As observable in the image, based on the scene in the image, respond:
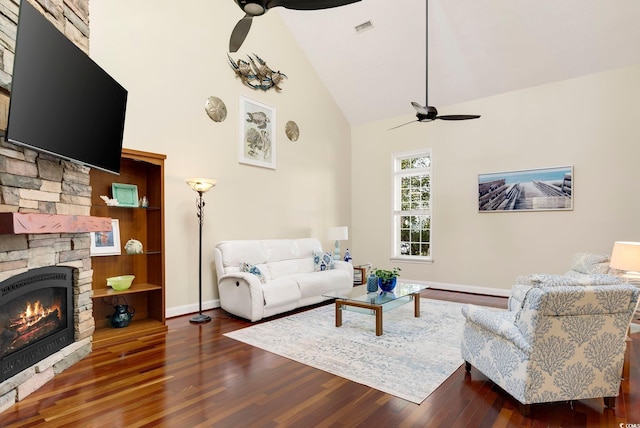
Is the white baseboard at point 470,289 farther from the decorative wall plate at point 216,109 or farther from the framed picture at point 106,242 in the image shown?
the framed picture at point 106,242

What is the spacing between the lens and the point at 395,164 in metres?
7.14

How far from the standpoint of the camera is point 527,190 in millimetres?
5602

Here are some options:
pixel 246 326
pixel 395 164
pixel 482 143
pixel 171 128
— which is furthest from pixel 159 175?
pixel 482 143

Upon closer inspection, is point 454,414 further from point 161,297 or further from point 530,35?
point 530,35

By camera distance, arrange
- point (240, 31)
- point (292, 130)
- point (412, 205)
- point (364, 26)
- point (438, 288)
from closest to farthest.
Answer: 1. point (240, 31)
2. point (364, 26)
3. point (292, 130)
4. point (438, 288)
5. point (412, 205)

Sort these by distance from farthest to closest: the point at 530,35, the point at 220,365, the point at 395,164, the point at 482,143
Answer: the point at 395,164, the point at 482,143, the point at 530,35, the point at 220,365

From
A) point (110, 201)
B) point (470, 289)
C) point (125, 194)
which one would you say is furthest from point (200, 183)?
point (470, 289)

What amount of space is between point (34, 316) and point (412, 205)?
601 cm

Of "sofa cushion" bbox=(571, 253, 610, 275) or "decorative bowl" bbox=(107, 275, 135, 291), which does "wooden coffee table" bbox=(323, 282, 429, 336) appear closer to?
"sofa cushion" bbox=(571, 253, 610, 275)

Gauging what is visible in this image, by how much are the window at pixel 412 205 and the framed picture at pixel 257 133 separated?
2669mm

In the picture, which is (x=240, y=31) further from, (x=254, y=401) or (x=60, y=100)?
(x=254, y=401)

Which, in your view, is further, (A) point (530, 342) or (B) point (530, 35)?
(B) point (530, 35)

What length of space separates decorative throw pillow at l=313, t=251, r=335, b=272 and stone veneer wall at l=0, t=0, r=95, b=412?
10.8 feet

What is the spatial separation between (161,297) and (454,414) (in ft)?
10.5
